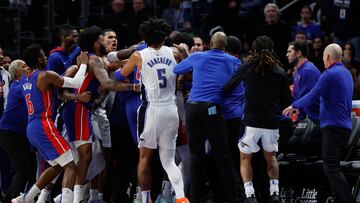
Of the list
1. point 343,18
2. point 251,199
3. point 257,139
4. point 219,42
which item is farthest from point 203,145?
point 343,18

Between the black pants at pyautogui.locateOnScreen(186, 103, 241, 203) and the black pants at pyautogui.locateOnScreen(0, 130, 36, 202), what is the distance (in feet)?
7.74

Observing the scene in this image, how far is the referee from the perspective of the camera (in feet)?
40.5

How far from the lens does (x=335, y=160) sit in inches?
485

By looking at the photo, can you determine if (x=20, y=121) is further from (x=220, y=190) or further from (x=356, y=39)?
(x=356, y=39)

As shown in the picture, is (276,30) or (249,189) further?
(276,30)

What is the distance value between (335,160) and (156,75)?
242cm

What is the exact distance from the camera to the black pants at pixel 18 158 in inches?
525

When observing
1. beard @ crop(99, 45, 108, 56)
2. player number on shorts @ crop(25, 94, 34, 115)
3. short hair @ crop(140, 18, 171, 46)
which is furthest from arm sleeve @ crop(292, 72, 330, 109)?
player number on shorts @ crop(25, 94, 34, 115)

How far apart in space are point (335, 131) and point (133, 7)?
7.37 meters

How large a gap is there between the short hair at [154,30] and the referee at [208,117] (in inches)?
16.7

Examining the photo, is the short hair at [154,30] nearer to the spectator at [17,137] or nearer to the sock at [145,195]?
the sock at [145,195]

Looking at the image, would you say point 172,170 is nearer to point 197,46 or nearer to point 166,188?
point 166,188

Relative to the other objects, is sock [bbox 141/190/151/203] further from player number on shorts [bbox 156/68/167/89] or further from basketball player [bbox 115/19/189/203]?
player number on shorts [bbox 156/68/167/89]

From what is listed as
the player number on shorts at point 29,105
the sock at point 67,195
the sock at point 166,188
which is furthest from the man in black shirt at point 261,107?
the player number on shorts at point 29,105
